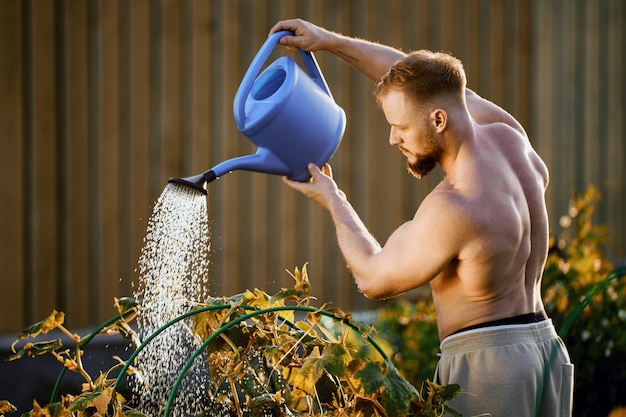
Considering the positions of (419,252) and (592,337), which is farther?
(592,337)

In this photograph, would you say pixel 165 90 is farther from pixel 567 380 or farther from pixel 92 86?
pixel 567 380

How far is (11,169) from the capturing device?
419cm

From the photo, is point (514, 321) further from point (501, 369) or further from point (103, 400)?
point (103, 400)

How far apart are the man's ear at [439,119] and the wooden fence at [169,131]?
8.44 feet

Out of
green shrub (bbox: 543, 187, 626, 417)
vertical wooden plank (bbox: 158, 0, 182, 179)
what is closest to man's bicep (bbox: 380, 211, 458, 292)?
green shrub (bbox: 543, 187, 626, 417)

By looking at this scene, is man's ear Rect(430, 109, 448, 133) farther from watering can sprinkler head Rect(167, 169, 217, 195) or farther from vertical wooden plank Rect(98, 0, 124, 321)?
vertical wooden plank Rect(98, 0, 124, 321)

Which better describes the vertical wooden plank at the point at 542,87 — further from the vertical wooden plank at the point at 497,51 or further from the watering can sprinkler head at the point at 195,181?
the watering can sprinkler head at the point at 195,181

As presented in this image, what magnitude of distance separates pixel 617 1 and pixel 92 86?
11.6 feet

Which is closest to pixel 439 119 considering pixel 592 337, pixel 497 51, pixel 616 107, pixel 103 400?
pixel 103 400

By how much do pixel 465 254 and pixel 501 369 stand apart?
0.25 m

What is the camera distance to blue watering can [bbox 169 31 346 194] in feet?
7.29

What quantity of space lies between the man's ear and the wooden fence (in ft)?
8.44

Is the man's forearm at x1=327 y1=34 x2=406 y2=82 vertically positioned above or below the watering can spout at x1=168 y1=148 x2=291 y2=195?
above

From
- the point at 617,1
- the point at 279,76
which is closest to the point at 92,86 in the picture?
the point at 279,76
